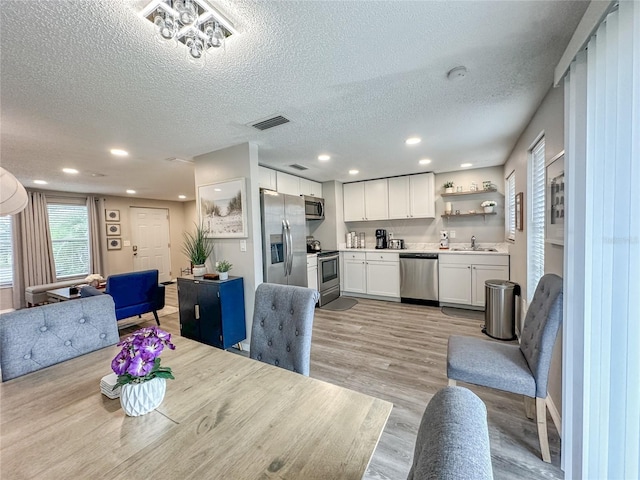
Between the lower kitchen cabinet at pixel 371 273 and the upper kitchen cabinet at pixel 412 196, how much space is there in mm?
840

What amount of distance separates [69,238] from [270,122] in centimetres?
602

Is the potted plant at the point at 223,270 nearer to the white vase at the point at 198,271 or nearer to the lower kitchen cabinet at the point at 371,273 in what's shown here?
the white vase at the point at 198,271

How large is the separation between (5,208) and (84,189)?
15.1 feet

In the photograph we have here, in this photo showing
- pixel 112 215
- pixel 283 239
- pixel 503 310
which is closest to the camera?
pixel 503 310

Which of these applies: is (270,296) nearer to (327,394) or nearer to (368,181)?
(327,394)

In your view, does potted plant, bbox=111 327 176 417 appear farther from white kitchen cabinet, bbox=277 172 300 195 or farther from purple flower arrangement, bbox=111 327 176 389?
white kitchen cabinet, bbox=277 172 300 195

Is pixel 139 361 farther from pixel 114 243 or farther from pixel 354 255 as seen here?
pixel 114 243

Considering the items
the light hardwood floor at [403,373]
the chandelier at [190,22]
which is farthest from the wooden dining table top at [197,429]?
the chandelier at [190,22]

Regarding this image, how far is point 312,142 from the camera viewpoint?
9.68 feet

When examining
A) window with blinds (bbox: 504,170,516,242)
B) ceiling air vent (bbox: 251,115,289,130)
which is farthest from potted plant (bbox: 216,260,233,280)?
window with blinds (bbox: 504,170,516,242)

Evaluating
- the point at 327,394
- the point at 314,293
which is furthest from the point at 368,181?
the point at 327,394

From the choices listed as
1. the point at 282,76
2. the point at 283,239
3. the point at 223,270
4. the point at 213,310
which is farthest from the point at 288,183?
the point at 282,76

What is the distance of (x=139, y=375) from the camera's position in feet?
2.90

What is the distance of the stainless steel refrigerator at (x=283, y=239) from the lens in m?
3.28
